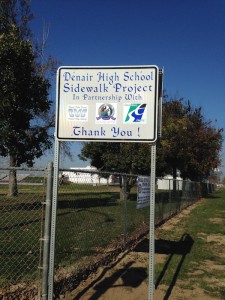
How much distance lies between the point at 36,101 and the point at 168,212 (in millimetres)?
6813

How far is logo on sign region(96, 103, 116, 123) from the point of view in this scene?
15.1ft

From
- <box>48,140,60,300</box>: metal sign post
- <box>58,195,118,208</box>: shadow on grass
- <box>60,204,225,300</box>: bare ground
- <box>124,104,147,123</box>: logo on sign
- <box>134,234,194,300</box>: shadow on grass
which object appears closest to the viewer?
<box>124,104,147,123</box>: logo on sign

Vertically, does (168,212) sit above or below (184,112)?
below

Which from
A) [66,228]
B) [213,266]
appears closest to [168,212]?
[66,228]

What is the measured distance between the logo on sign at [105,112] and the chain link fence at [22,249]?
0.96m

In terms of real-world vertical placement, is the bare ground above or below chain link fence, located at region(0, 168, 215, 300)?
below

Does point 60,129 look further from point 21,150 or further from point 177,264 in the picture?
point 21,150

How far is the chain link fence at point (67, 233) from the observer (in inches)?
203

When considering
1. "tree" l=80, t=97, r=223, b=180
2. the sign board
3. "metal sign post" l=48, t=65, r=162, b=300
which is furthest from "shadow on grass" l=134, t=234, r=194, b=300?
"tree" l=80, t=97, r=223, b=180

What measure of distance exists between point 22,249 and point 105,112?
14.2ft

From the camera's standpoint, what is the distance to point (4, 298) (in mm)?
4824

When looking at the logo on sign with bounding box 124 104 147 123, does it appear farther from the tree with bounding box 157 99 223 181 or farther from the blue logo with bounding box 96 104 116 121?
the tree with bounding box 157 99 223 181

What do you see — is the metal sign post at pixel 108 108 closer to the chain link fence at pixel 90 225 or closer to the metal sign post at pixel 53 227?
the metal sign post at pixel 53 227

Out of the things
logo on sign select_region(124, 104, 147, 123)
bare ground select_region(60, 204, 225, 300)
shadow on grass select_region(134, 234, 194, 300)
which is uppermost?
logo on sign select_region(124, 104, 147, 123)
